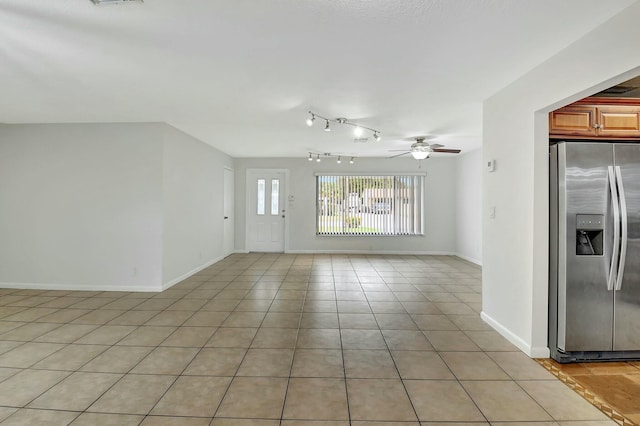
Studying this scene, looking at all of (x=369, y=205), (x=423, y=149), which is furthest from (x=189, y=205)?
(x=369, y=205)

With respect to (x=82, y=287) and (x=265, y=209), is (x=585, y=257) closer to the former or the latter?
(x=82, y=287)

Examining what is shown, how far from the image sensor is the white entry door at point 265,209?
741 cm

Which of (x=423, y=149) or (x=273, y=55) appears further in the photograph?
(x=423, y=149)

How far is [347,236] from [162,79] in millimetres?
5402

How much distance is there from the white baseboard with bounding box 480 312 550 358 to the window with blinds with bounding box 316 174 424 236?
4.28m

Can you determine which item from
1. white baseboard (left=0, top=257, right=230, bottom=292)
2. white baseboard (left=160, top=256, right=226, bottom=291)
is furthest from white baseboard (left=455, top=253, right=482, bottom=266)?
white baseboard (left=0, top=257, right=230, bottom=292)

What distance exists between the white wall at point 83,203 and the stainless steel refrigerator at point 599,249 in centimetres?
463

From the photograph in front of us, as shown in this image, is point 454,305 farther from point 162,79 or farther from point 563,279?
point 162,79

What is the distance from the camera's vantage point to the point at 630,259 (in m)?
2.38

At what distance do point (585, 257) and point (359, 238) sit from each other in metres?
5.13

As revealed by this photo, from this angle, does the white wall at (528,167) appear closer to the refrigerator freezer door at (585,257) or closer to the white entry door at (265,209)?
the refrigerator freezer door at (585,257)

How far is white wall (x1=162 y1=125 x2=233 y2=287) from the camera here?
4.36 meters

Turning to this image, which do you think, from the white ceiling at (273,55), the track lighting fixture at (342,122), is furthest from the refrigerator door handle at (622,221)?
the track lighting fixture at (342,122)

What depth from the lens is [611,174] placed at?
93.4 inches
